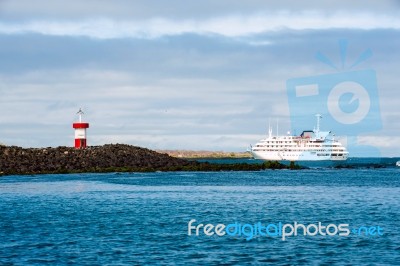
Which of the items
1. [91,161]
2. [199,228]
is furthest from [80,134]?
[199,228]

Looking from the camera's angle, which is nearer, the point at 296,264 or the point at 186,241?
the point at 296,264

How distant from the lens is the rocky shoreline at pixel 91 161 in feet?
285

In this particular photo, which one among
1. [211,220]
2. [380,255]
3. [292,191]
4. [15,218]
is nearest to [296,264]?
[380,255]

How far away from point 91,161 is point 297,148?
272 feet

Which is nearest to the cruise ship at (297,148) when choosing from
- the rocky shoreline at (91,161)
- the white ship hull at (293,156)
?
the white ship hull at (293,156)

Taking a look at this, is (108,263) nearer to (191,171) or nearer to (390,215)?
(390,215)

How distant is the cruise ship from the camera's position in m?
166

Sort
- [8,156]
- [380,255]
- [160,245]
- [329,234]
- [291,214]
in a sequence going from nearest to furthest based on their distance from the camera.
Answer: [380,255] → [160,245] → [329,234] → [291,214] → [8,156]

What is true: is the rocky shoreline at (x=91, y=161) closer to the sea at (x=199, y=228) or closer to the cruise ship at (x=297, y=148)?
the sea at (x=199, y=228)

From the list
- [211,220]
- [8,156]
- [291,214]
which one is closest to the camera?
[211,220]

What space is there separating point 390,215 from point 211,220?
9.58 metres

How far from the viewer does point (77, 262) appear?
22.6 metres

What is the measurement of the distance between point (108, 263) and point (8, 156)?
239 ft

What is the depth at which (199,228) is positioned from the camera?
30969 millimetres
